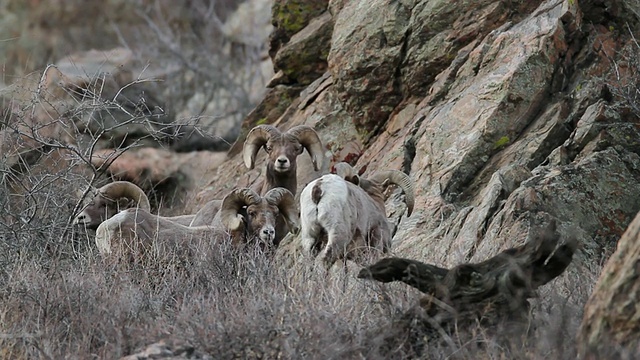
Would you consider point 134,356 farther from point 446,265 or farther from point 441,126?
point 441,126

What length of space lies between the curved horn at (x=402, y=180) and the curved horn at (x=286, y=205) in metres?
0.86

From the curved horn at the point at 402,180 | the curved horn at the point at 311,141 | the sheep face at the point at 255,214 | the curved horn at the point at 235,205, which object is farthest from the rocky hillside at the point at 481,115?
the curved horn at the point at 235,205

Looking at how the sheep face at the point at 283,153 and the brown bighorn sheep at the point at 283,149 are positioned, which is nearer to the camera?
the sheep face at the point at 283,153

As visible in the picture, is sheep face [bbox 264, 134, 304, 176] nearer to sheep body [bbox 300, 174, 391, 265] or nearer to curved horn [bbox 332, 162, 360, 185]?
curved horn [bbox 332, 162, 360, 185]

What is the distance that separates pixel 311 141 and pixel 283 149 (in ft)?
1.24

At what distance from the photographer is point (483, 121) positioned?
13133 mm

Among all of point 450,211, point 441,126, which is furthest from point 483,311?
point 441,126

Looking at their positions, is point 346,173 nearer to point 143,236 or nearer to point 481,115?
point 481,115

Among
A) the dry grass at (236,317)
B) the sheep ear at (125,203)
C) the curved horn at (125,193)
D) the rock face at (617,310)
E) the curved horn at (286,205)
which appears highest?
the rock face at (617,310)

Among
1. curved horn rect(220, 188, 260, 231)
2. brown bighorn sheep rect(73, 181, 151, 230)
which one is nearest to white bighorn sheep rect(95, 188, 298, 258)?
curved horn rect(220, 188, 260, 231)

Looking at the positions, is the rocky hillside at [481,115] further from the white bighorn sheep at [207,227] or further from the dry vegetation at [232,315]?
the white bighorn sheep at [207,227]

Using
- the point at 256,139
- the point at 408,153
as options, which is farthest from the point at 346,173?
the point at 256,139

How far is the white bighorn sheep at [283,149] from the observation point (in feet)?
48.7

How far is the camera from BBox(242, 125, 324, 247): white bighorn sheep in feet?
48.7
